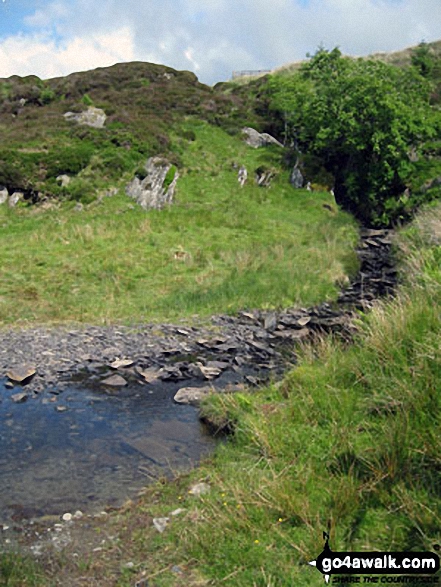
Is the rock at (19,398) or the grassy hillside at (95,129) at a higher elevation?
the grassy hillside at (95,129)

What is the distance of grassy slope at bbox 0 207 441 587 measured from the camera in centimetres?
582

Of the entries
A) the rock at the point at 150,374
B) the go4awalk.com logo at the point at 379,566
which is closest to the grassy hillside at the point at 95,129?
the rock at the point at 150,374

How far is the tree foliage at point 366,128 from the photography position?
33.1 meters

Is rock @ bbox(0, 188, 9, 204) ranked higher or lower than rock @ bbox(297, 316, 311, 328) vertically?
higher

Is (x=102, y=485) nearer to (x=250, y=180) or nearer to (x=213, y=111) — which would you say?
(x=250, y=180)

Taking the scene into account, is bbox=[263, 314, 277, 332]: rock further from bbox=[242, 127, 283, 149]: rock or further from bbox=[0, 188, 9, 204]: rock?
bbox=[242, 127, 283, 149]: rock

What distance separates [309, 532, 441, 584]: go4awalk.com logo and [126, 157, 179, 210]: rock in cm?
2518

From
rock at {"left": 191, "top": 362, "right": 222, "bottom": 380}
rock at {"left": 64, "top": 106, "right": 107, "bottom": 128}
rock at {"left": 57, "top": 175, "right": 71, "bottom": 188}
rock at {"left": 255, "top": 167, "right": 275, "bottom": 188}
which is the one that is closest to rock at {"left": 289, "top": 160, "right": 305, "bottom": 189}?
rock at {"left": 255, "top": 167, "right": 275, "bottom": 188}

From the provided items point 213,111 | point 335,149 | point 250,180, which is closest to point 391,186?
point 335,149

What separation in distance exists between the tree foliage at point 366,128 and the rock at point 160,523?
92.5 ft

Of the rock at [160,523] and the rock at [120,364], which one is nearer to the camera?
the rock at [160,523]

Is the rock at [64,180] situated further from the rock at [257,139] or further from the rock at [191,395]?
the rock at [191,395]

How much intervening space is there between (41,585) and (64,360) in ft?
27.5

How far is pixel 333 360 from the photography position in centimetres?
977
